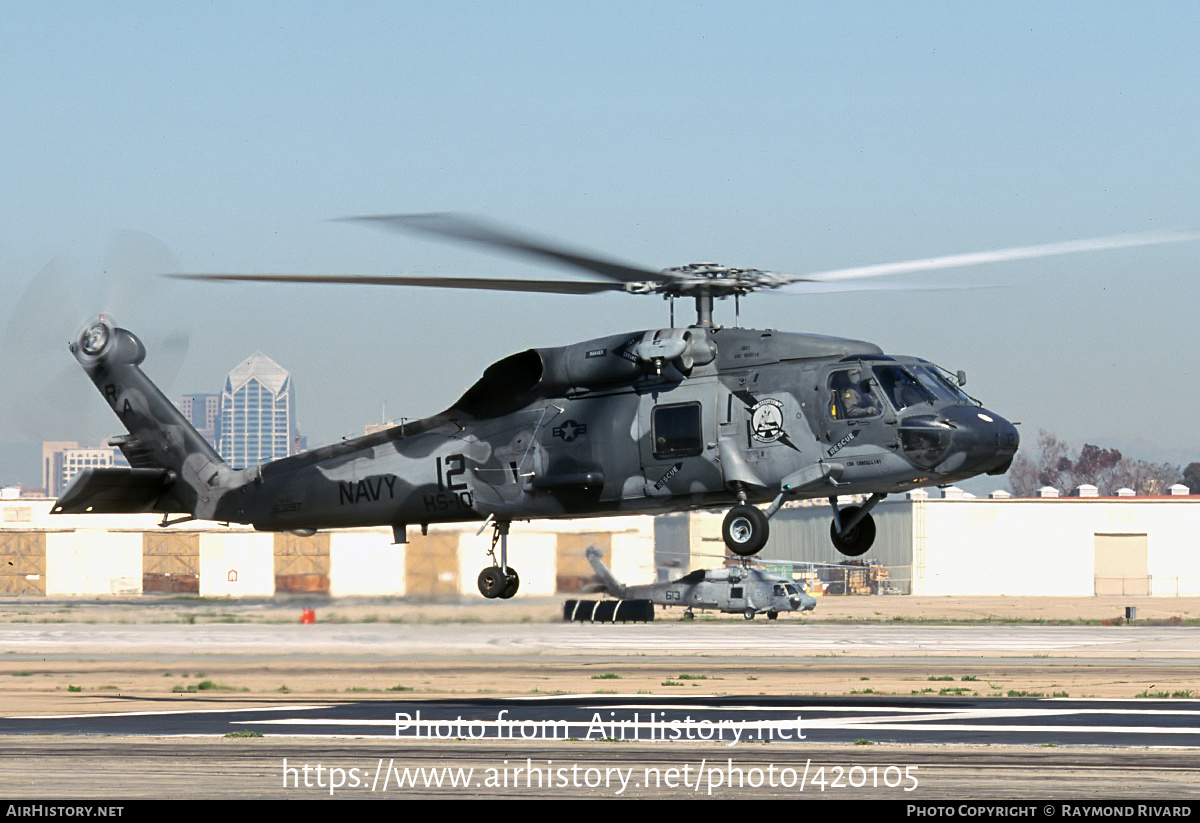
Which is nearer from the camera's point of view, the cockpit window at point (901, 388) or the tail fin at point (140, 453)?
the cockpit window at point (901, 388)

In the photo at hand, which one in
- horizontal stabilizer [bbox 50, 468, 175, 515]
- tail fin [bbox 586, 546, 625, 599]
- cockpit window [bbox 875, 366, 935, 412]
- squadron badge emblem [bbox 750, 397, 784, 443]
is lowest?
tail fin [bbox 586, 546, 625, 599]

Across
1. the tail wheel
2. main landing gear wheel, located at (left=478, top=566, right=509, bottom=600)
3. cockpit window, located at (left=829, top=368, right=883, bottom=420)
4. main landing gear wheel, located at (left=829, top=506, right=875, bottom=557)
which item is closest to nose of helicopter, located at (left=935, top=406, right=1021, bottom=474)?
cockpit window, located at (left=829, top=368, right=883, bottom=420)

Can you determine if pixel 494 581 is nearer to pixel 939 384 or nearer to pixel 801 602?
pixel 939 384

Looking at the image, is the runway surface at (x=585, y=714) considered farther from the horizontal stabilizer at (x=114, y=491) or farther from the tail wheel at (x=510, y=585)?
the horizontal stabilizer at (x=114, y=491)

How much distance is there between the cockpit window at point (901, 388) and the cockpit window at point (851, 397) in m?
0.23

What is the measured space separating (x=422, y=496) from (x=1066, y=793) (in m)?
12.8

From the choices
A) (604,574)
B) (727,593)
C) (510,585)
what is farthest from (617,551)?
(727,593)

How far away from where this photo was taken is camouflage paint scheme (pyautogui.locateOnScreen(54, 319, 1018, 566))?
24.6 m

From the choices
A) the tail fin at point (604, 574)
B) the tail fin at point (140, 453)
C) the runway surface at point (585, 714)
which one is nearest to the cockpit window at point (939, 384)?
the runway surface at point (585, 714)

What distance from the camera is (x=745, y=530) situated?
81.5 ft

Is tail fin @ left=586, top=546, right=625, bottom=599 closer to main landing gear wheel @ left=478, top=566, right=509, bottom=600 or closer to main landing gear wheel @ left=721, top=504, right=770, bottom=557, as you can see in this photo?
main landing gear wheel @ left=478, top=566, right=509, bottom=600

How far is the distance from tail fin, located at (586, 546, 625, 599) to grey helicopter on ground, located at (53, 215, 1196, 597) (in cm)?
1339

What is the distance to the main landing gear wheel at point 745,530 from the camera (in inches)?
971

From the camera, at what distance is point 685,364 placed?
2611 cm
